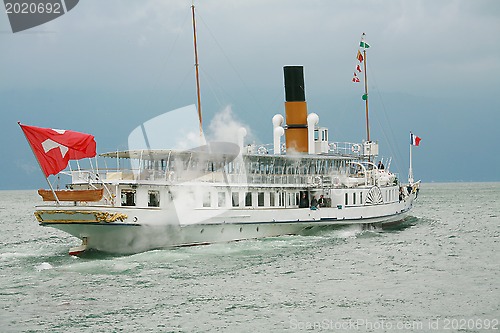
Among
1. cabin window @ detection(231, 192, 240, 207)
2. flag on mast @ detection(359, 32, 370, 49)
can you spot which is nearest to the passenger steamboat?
cabin window @ detection(231, 192, 240, 207)

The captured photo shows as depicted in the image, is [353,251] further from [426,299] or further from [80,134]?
[80,134]

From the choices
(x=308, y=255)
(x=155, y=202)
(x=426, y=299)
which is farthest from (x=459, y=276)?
(x=155, y=202)

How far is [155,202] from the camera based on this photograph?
35.8m

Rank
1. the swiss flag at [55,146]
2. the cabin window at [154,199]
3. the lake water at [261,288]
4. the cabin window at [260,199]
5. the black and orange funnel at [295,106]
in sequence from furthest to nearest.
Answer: the black and orange funnel at [295,106] < the cabin window at [260,199] < the cabin window at [154,199] < the swiss flag at [55,146] < the lake water at [261,288]

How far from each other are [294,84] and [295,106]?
4.94 ft

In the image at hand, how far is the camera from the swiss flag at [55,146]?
31906 mm

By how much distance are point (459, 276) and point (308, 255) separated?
26.4 feet

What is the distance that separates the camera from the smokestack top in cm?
4712

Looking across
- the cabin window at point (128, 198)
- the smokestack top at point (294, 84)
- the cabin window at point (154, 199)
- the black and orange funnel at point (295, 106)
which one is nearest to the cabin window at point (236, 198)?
the cabin window at point (154, 199)

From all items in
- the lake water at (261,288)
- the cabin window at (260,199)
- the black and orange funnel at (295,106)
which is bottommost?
the lake water at (261,288)

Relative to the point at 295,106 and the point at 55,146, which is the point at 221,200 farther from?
the point at 295,106

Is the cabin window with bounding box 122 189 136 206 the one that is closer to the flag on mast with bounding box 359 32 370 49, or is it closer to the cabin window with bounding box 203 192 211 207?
the cabin window with bounding box 203 192 211 207

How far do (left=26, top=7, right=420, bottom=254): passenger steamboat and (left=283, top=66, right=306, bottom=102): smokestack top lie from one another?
7 cm

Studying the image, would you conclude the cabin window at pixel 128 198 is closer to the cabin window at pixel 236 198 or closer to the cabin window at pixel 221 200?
the cabin window at pixel 221 200
